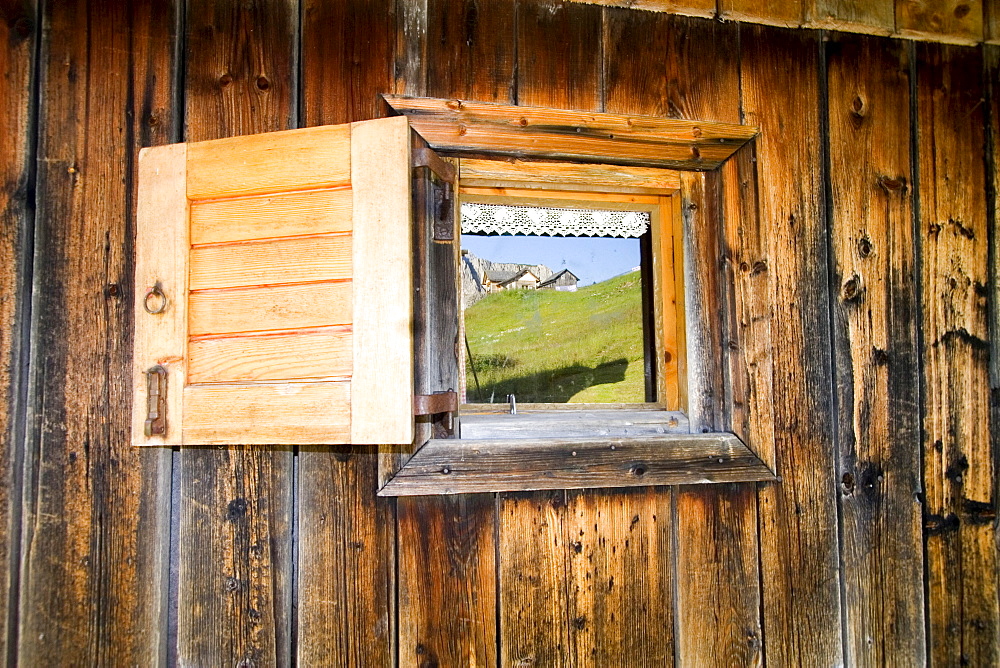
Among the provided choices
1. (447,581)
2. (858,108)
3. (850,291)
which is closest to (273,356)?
(447,581)

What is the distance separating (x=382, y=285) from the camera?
101cm

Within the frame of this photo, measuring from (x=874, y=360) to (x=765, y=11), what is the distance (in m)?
0.82

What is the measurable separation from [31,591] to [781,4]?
1.97m

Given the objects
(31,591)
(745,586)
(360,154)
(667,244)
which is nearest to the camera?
(360,154)

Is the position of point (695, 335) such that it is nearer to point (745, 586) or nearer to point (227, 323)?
point (745, 586)

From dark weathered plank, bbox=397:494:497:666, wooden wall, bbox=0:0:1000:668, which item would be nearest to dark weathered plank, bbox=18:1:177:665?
wooden wall, bbox=0:0:1000:668

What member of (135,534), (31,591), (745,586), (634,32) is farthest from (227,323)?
(745,586)

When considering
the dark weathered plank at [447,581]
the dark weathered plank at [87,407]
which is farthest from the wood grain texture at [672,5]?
the dark weathered plank at [447,581]

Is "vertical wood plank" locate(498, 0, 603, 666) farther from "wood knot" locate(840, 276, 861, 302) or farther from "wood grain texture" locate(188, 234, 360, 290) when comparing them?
"wood knot" locate(840, 276, 861, 302)

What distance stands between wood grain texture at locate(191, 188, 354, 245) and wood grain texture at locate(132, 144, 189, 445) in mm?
41

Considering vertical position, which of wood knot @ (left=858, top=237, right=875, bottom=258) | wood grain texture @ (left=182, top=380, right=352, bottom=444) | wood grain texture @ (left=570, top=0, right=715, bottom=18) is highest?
wood grain texture @ (left=570, top=0, right=715, bottom=18)

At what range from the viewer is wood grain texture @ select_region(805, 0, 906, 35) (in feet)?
4.53

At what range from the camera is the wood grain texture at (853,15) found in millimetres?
1380

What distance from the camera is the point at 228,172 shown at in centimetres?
105
